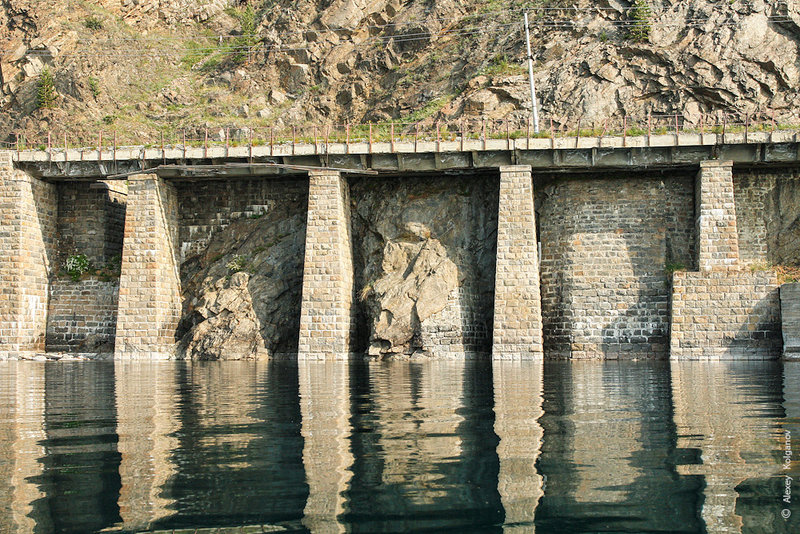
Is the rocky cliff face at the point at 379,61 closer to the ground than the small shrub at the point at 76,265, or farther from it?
farther from it

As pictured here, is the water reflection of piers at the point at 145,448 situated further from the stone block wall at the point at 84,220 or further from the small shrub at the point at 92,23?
the small shrub at the point at 92,23

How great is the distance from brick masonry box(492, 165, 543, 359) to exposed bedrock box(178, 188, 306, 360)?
31.3 ft

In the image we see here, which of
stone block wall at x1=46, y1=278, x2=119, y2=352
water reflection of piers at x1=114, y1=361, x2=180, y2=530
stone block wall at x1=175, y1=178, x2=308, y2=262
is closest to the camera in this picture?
water reflection of piers at x1=114, y1=361, x2=180, y2=530

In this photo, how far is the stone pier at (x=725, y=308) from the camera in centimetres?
3244

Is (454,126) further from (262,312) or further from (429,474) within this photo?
(429,474)

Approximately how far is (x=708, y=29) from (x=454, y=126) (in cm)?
1390

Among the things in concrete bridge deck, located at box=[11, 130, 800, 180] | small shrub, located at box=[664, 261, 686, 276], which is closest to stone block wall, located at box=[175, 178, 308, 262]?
concrete bridge deck, located at box=[11, 130, 800, 180]

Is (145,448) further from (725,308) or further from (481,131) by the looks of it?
(481,131)

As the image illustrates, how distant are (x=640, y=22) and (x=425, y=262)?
19033mm

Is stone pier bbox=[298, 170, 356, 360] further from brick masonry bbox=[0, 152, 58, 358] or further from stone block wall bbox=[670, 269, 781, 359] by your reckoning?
stone block wall bbox=[670, 269, 781, 359]

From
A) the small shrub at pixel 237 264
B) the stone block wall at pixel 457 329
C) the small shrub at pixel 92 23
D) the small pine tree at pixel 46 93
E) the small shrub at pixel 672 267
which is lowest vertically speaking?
the stone block wall at pixel 457 329

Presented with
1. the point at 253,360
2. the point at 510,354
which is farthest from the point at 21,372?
the point at 510,354

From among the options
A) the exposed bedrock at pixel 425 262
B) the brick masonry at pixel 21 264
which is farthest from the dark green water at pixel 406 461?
the brick masonry at pixel 21 264

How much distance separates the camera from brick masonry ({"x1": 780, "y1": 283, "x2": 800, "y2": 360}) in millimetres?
30750
